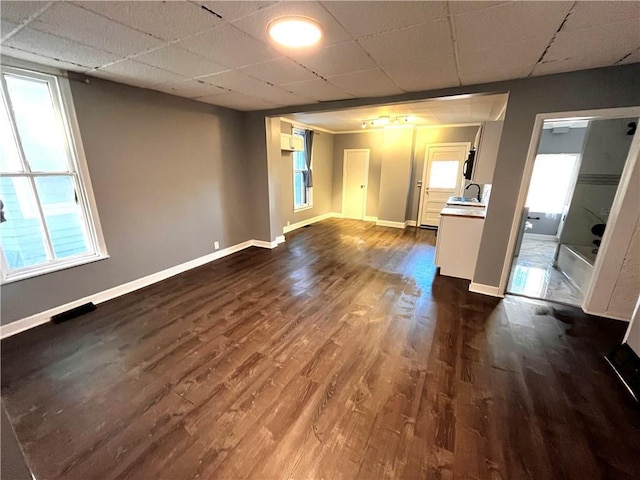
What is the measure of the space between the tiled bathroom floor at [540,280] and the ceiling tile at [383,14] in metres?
3.18

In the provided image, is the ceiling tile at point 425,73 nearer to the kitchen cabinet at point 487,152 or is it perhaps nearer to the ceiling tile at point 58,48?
the kitchen cabinet at point 487,152

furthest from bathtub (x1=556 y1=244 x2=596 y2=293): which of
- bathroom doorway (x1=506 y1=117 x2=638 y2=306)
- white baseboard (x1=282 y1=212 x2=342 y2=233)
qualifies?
white baseboard (x1=282 y1=212 x2=342 y2=233)

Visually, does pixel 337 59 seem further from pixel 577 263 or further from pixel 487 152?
pixel 577 263

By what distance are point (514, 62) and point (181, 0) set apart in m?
2.56

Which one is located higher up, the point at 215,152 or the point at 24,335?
the point at 215,152

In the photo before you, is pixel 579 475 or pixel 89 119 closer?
pixel 579 475

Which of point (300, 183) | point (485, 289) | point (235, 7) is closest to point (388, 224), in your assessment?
point (300, 183)

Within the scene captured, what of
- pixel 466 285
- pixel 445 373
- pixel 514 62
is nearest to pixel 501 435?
pixel 445 373

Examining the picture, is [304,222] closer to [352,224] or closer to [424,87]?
[352,224]

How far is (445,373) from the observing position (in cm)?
198

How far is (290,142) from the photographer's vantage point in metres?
5.55

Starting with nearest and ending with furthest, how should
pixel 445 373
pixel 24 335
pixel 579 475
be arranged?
pixel 579 475
pixel 445 373
pixel 24 335

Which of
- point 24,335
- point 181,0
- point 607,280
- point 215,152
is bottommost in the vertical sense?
point 24,335

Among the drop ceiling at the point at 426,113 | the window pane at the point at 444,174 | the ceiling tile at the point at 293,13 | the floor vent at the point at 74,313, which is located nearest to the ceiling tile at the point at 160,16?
the ceiling tile at the point at 293,13
